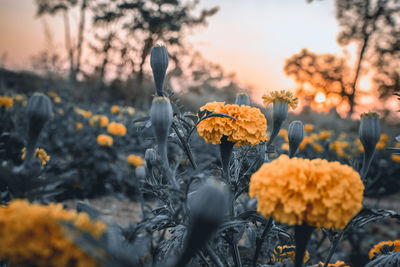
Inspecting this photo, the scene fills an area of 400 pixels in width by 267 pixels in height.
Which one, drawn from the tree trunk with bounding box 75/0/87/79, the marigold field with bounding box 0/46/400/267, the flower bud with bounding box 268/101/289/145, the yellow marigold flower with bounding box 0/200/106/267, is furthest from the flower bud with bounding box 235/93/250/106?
the tree trunk with bounding box 75/0/87/79

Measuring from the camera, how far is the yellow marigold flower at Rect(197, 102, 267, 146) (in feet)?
3.38

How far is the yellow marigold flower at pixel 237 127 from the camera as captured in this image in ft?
3.38

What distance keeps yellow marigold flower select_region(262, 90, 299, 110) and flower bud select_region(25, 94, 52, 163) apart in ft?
3.05

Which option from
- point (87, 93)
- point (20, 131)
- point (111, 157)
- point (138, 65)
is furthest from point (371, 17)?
point (20, 131)

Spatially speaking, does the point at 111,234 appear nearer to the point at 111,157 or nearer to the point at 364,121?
the point at 364,121

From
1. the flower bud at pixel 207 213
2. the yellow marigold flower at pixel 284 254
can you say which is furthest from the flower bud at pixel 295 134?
the flower bud at pixel 207 213

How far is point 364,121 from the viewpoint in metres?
1.08

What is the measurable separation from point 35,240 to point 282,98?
110cm

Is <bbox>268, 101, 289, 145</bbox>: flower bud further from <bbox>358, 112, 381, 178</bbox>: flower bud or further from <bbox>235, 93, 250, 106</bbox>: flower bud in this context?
<bbox>358, 112, 381, 178</bbox>: flower bud

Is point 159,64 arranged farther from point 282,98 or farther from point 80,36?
point 80,36

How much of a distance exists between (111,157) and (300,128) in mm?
2951

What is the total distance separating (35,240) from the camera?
52 centimetres

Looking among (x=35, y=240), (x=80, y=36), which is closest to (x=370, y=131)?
(x=35, y=240)

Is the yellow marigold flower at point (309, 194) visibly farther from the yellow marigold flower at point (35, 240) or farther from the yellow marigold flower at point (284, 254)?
the yellow marigold flower at point (284, 254)
